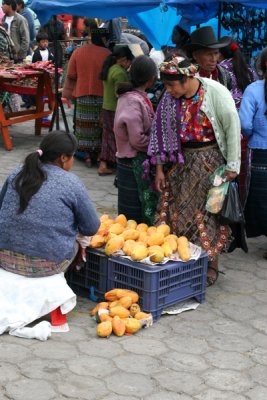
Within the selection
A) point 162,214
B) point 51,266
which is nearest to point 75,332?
point 51,266

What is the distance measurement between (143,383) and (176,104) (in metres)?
2.07

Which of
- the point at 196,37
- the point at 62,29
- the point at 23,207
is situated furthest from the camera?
the point at 62,29

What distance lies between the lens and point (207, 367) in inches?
170

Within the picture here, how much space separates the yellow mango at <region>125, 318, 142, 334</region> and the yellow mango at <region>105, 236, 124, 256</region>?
1.63 ft

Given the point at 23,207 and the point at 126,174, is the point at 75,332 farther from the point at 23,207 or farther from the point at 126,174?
the point at 126,174

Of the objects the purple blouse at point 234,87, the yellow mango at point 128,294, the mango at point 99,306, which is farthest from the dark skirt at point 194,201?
the purple blouse at point 234,87

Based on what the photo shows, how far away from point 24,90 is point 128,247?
6.40 m

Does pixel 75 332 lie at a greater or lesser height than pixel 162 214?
lesser

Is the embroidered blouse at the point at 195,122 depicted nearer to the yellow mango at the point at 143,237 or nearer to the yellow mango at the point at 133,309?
the yellow mango at the point at 143,237

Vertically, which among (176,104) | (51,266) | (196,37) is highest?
(196,37)

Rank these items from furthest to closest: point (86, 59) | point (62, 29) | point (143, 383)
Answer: point (62, 29)
point (86, 59)
point (143, 383)

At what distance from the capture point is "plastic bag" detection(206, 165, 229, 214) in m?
5.33

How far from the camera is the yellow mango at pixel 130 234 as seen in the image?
206 inches

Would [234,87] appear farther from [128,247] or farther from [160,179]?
[128,247]
